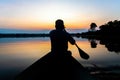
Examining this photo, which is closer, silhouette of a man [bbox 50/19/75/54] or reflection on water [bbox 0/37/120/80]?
silhouette of a man [bbox 50/19/75/54]

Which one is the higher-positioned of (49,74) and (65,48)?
(65,48)

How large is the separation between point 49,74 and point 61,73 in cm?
38

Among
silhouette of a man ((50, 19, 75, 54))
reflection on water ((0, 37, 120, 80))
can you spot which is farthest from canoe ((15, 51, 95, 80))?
reflection on water ((0, 37, 120, 80))

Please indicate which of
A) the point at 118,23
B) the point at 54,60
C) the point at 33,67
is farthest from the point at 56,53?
the point at 118,23

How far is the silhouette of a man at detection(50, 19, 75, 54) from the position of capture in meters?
9.43

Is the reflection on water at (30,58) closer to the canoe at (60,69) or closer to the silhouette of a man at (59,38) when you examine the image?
the canoe at (60,69)

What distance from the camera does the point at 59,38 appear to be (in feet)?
31.0

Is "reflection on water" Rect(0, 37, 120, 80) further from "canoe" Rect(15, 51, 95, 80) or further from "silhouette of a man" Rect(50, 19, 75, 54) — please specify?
"silhouette of a man" Rect(50, 19, 75, 54)

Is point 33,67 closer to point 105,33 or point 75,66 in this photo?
point 75,66

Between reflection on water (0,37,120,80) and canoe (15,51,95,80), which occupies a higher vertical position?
canoe (15,51,95,80)

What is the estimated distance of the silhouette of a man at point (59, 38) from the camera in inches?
371

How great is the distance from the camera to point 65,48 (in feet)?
31.2

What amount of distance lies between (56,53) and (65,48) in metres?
0.33

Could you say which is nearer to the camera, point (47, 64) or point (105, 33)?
Answer: point (47, 64)
